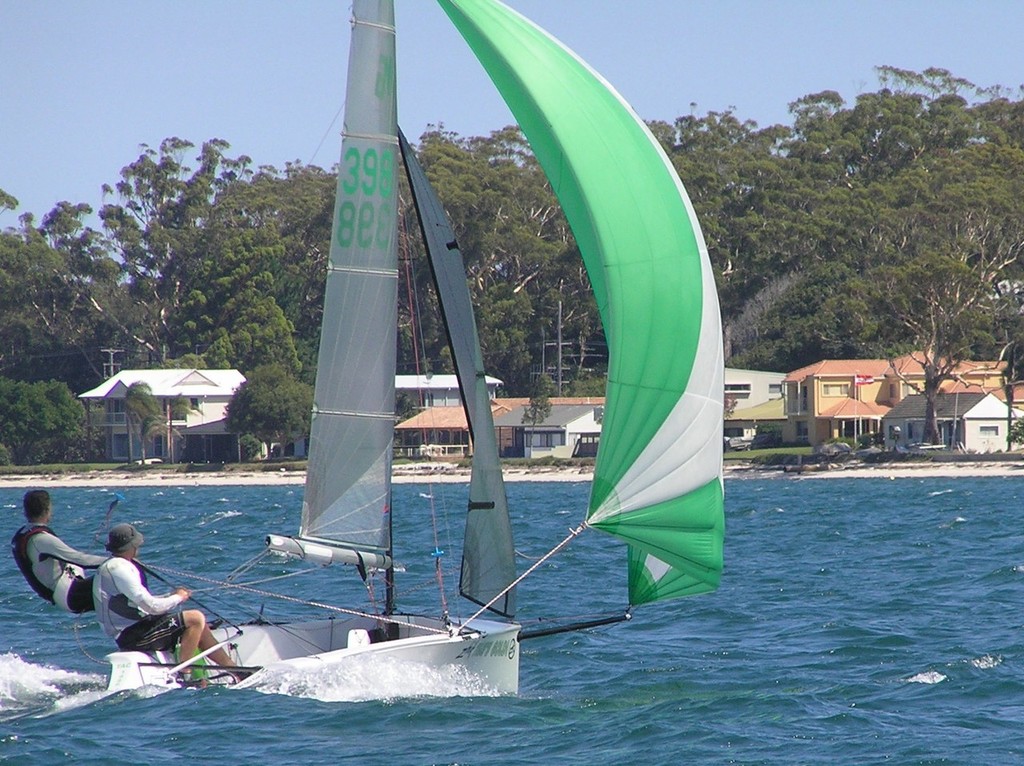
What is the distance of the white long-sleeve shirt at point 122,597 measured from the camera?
31.5 ft

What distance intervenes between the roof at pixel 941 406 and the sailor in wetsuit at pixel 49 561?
4623 cm

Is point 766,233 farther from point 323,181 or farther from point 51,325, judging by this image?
point 51,325

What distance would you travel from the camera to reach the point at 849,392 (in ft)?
189

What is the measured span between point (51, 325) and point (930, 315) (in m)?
40.9

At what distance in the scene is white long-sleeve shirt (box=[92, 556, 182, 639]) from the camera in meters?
9.60

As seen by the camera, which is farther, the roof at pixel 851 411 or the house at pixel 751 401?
the house at pixel 751 401

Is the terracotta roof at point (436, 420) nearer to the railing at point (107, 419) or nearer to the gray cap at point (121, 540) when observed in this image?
the railing at point (107, 419)

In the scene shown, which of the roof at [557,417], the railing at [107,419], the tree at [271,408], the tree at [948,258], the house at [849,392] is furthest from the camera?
the railing at [107,419]

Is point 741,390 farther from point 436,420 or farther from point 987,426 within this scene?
point 436,420

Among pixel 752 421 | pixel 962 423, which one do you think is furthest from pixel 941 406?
pixel 752 421

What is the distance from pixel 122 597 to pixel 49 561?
582mm

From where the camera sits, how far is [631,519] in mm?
9953

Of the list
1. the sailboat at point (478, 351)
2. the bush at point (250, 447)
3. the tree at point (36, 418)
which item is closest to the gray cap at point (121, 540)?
the sailboat at point (478, 351)

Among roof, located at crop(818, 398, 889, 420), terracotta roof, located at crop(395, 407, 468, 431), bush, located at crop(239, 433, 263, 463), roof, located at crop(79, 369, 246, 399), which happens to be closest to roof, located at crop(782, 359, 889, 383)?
roof, located at crop(818, 398, 889, 420)
